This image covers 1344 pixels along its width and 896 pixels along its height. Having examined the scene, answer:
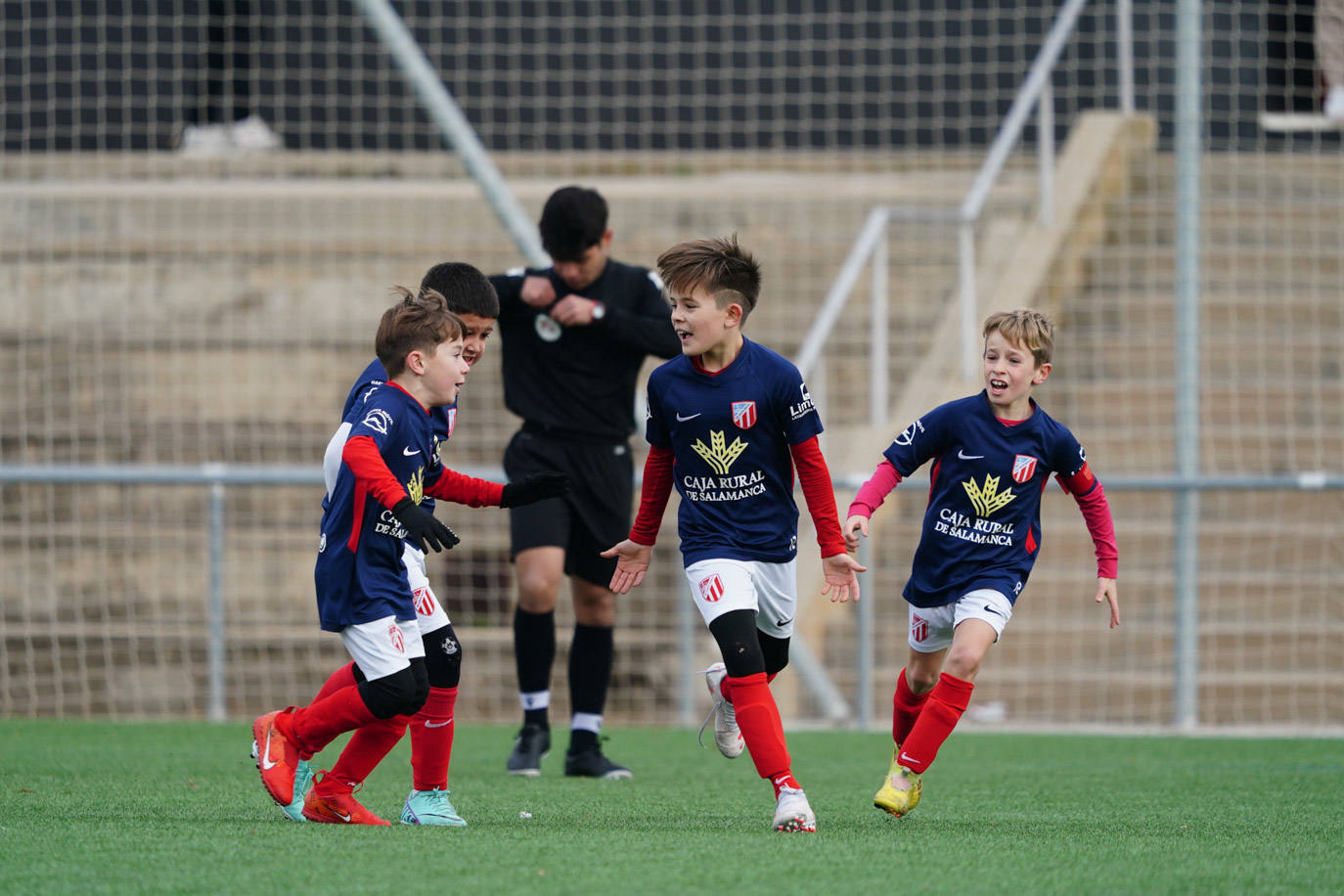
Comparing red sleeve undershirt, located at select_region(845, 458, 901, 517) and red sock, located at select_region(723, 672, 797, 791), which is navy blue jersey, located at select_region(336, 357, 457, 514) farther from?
red sleeve undershirt, located at select_region(845, 458, 901, 517)

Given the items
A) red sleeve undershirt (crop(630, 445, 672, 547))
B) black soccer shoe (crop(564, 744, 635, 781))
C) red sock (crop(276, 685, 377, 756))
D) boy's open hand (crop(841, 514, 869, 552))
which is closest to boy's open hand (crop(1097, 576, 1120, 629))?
boy's open hand (crop(841, 514, 869, 552))

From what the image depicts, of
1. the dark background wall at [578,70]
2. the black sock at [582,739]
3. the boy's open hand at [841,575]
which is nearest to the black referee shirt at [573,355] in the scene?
the black sock at [582,739]

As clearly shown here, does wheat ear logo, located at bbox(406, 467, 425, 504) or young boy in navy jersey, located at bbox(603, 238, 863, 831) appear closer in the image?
wheat ear logo, located at bbox(406, 467, 425, 504)

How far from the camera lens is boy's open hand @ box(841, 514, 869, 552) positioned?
411 centimetres

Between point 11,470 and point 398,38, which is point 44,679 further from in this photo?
point 398,38

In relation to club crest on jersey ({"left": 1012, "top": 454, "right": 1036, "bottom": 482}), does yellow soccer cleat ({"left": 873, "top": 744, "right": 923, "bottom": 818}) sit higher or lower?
lower

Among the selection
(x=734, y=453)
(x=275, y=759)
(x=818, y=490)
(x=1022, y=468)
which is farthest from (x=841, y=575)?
(x=275, y=759)

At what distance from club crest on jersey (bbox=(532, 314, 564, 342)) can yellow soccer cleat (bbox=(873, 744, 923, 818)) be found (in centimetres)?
204

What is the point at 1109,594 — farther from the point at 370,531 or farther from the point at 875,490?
the point at 370,531

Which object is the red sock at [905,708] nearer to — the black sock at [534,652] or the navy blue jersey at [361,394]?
the black sock at [534,652]

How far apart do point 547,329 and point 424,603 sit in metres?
1.59

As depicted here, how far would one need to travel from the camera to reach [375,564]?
390cm

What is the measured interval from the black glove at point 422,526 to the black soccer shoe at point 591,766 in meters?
1.94

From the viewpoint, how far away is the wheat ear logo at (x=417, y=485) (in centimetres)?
396
